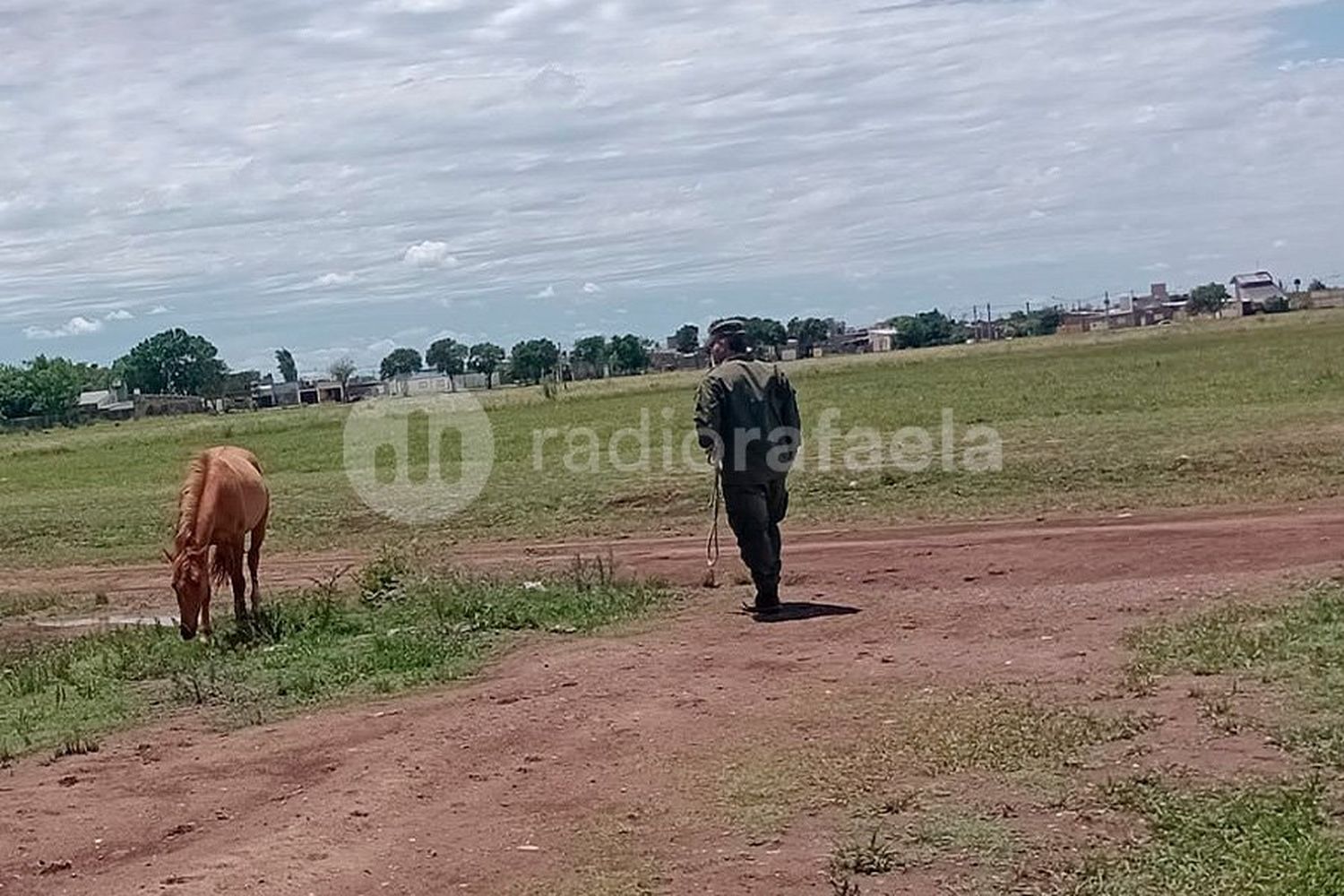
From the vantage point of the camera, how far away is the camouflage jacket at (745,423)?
12.2 metres

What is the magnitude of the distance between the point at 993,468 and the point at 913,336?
105m

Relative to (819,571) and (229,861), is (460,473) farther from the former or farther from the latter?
(229,861)

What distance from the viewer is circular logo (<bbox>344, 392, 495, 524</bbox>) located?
955 inches

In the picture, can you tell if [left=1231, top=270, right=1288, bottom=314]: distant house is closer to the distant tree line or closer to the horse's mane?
the distant tree line

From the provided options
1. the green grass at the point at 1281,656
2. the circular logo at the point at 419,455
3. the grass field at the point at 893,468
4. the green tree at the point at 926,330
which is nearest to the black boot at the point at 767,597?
the green grass at the point at 1281,656

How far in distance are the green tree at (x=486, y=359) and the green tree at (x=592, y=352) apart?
17.8ft

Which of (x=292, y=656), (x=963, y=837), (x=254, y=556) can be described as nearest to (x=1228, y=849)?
(x=963, y=837)

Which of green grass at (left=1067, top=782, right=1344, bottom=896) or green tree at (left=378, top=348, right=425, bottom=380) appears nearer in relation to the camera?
green grass at (left=1067, top=782, right=1344, bottom=896)

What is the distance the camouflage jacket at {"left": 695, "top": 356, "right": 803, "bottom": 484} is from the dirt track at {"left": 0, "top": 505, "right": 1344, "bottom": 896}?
112cm

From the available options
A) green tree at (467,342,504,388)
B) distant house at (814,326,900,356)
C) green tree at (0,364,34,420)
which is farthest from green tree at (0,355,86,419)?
distant house at (814,326,900,356)

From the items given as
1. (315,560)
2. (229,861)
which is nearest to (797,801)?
(229,861)

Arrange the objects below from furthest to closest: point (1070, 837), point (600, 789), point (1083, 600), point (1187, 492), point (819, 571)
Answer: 1. point (1187, 492)
2. point (819, 571)
3. point (1083, 600)
4. point (600, 789)
5. point (1070, 837)

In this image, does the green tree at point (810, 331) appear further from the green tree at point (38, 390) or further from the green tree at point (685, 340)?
the green tree at point (38, 390)

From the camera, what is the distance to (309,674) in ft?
35.2
